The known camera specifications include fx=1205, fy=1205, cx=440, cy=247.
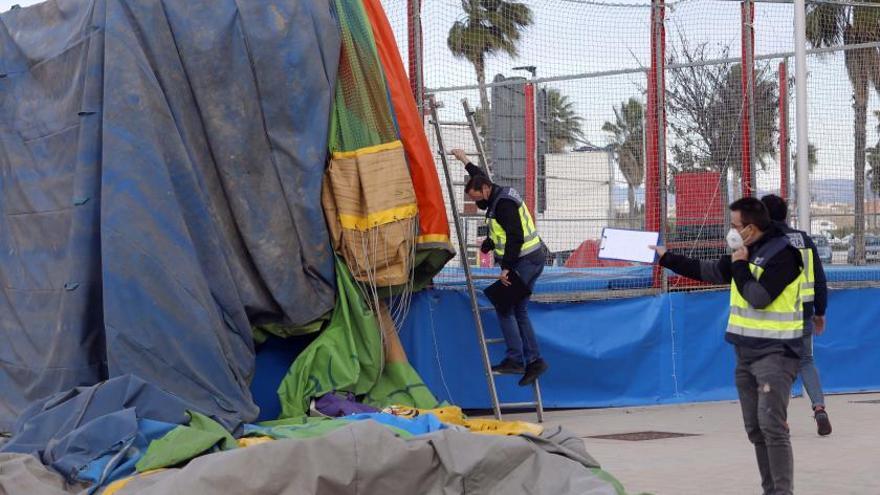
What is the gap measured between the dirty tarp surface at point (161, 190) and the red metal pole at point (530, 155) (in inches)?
123

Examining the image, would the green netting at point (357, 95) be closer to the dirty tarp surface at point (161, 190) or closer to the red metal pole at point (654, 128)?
the dirty tarp surface at point (161, 190)

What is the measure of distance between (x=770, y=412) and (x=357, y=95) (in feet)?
14.2

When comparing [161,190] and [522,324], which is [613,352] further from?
[161,190]

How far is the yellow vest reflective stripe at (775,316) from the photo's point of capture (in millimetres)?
6738

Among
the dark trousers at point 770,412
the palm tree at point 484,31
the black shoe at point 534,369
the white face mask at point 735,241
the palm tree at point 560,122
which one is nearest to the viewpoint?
the dark trousers at point 770,412

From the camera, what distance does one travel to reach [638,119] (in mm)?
11938

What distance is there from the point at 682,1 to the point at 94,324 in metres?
6.27

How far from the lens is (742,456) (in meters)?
8.67

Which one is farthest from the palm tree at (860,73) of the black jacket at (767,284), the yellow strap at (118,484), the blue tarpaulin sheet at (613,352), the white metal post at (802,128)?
the yellow strap at (118,484)

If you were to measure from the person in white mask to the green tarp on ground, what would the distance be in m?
3.16

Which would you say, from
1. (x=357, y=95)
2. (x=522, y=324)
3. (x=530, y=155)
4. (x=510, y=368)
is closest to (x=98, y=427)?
(x=357, y=95)

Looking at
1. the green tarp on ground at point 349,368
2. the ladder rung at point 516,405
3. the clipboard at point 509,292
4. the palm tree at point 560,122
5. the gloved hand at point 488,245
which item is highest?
the palm tree at point 560,122

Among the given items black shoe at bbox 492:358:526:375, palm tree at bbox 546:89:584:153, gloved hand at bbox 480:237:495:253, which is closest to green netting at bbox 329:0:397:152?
gloved hand at bbox 480:237:495:253

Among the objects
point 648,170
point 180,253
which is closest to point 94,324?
point 180,253
